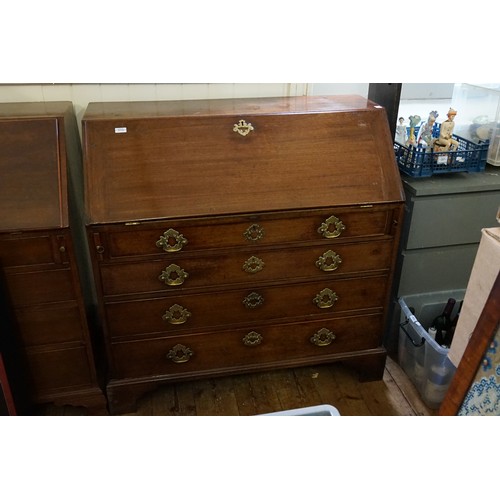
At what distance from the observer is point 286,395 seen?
2002 millimetres

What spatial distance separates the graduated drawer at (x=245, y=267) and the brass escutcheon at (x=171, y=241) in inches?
1.6

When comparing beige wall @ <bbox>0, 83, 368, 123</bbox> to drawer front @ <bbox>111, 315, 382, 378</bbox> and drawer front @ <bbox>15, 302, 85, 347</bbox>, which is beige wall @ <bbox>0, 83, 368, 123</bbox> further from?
drawer front @ <bbox>111, 315, 382, 378</bbox>

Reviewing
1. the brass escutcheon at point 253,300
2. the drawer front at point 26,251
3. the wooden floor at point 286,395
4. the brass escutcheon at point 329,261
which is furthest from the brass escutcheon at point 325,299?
the drawer front at point 26,251

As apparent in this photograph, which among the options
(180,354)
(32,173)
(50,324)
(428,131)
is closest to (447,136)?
(428,131)

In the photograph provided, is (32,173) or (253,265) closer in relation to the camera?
(32,173)

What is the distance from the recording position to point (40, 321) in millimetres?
1605

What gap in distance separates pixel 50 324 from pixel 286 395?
99 cm

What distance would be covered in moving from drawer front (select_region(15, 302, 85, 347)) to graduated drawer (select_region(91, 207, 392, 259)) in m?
0.26

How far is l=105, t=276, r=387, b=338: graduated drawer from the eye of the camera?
1.68 meters

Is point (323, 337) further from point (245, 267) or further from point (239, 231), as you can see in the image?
point (239, 231)

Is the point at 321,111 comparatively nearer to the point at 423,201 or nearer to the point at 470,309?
the point at 423,201

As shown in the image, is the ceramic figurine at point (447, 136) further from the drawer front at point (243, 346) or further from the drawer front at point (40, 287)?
the drawer front at point (40, 287)

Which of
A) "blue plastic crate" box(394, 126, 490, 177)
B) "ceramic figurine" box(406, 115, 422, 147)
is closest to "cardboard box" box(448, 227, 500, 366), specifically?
"blue plastic crate" box(394, 126, 490, 177)

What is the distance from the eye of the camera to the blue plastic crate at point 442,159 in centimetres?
185
